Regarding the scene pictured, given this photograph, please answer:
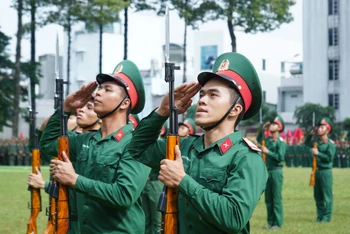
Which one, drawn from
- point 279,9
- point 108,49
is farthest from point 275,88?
point 279,9

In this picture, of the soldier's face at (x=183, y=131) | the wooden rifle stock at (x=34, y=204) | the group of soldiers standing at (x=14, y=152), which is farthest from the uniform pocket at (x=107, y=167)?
the group of soldiers standing at (x=14, y=152)

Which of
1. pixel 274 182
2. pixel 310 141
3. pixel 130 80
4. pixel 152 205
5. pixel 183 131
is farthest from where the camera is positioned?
pixel 310 141

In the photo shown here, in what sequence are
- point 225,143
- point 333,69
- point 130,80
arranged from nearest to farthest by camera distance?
point 225,143 < point 130,80 < point 333,69

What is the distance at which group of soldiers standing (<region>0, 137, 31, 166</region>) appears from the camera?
3819cm

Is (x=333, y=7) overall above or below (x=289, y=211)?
above

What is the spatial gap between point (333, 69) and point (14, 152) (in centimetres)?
2619

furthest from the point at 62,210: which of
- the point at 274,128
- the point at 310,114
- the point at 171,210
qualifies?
the point at 310,114

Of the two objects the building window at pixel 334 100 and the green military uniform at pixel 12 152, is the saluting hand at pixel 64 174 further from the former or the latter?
the building window at pixel 334 100

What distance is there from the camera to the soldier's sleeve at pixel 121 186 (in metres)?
5.80

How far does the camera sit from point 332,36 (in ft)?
182

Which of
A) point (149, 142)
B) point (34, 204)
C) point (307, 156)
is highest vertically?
point (149, 142)

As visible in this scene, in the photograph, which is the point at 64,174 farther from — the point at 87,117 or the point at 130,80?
the point at 87,117

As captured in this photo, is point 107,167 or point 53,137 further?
point 53,137

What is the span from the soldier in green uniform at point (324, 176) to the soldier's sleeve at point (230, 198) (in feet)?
36.3
